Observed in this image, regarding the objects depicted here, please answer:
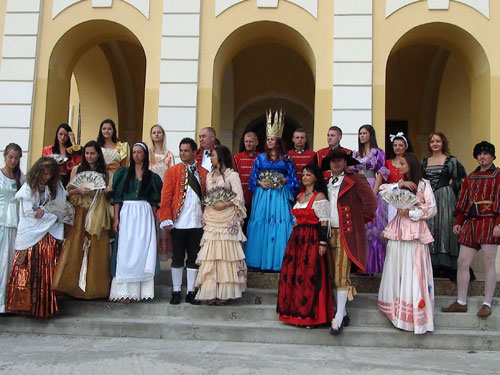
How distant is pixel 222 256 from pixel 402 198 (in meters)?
1.91

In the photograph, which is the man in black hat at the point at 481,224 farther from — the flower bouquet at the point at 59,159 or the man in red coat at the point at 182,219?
the flower bouquet at the point at 59,159

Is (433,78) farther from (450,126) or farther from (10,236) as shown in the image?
(10,236)

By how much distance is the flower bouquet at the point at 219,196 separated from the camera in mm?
5256

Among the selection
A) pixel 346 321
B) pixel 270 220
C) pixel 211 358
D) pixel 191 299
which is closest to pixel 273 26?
pixel 270 220

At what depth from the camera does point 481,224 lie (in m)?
5.04

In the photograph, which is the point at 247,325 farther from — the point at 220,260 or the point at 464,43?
the point at 464,43

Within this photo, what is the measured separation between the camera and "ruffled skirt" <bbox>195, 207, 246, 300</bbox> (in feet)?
16.9

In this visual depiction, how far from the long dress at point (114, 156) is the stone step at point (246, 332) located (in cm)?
179

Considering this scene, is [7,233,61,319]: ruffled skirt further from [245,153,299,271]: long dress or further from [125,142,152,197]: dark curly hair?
[245,153,299,271]: long dress

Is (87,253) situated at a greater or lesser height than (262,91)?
lesser

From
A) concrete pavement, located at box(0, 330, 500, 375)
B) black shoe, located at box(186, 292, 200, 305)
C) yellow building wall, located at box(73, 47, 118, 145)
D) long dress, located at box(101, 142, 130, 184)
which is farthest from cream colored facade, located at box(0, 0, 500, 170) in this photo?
concrete pavement, located at box(0, 330, 500, 375)

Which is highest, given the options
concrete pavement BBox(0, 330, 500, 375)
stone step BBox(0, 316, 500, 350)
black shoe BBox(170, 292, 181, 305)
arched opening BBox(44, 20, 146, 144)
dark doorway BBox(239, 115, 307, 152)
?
arched opening BBox(44, 20, 146, 144)

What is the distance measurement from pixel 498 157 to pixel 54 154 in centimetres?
622

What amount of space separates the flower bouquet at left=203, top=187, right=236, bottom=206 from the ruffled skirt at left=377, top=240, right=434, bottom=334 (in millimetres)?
1739
